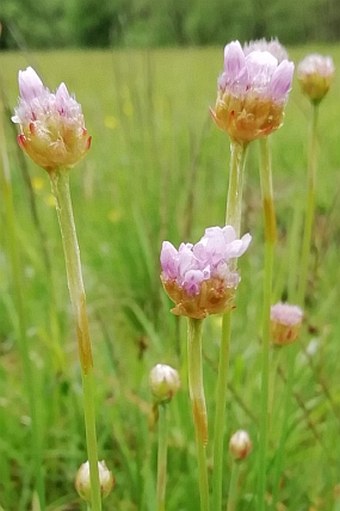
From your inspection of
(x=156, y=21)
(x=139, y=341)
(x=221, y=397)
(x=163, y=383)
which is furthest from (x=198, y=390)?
(x=156, y=21)

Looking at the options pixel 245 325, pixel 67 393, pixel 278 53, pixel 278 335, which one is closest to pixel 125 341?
pixel 245 325

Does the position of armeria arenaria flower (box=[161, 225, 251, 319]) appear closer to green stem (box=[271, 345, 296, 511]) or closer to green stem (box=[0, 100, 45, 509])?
green stem (box=[0, 100, 45, 509])

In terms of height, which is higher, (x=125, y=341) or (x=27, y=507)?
(x=125, y=341)

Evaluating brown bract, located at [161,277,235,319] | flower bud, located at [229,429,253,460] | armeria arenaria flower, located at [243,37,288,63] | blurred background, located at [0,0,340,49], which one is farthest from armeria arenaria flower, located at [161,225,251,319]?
blurred background, located at [0,0,340,49]

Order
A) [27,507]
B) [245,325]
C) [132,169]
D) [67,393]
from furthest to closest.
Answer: [132,169]
[245,325]
[67,393]
[27,507]

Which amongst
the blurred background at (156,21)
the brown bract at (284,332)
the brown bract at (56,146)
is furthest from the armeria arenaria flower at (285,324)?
the blurred background at (156,21)

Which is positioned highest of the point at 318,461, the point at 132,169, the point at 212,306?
the point at 132,169

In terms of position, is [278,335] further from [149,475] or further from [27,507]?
[27,507]
